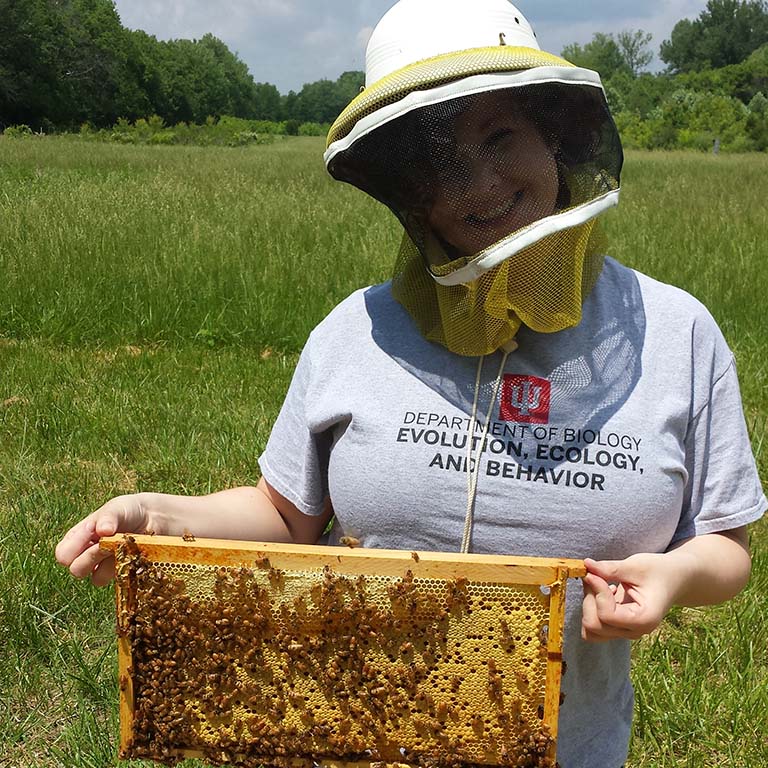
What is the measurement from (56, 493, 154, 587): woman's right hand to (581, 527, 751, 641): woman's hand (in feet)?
2.69

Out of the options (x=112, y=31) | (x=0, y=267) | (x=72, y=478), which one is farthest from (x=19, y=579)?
(x=112, y=31)

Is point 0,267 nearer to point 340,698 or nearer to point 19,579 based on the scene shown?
point 19,579

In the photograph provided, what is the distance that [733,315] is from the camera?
6.33 metres

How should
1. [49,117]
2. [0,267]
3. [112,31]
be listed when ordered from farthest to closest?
Answer: [112,31]
[49,117]
[0,267]

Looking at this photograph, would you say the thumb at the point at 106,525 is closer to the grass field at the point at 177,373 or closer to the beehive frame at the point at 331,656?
the beehive frame at the point at 331,656

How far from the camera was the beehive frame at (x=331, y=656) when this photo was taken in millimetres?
1418

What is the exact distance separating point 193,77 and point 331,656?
100675mm

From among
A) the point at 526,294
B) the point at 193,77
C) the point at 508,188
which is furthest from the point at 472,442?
the point at 193,77

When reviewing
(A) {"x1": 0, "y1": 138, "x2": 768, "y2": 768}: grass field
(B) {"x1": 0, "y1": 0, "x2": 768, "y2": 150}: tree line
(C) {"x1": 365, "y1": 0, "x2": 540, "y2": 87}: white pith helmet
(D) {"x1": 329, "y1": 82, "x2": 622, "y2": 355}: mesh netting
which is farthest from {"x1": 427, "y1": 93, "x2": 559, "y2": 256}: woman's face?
(B) {"x1": 0, "y1": 0, "x2": 768, "y2": 150}: tree line

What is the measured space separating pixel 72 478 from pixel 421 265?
10.2 feet

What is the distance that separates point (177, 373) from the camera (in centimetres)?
552

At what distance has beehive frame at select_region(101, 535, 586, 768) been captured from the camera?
1418 mm

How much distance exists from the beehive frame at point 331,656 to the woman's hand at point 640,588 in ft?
0.25

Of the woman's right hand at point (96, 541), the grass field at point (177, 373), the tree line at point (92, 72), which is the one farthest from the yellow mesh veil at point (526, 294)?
the tree line at point (92, 72)
